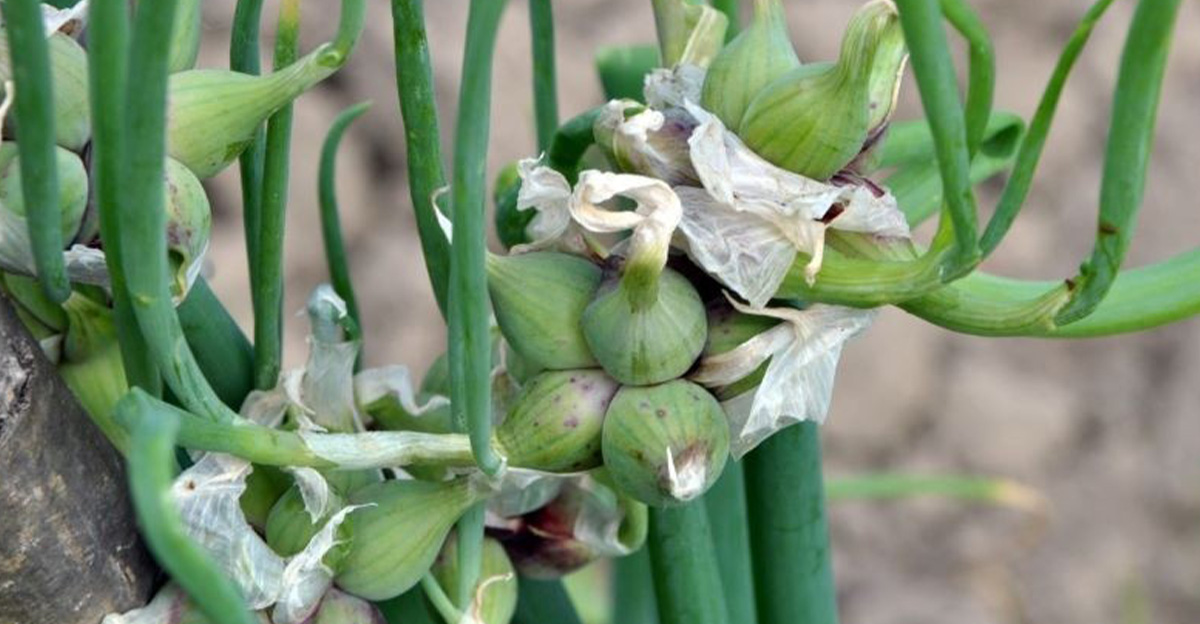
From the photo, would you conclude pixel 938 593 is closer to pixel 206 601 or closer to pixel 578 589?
pixel 578 589

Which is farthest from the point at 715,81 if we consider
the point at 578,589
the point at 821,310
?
the point at 578,589

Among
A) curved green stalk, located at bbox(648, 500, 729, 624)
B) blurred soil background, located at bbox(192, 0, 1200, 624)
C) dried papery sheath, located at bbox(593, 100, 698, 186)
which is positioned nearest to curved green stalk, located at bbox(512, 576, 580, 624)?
curved green stalk, located at bbox(648, 500, 729, 624)

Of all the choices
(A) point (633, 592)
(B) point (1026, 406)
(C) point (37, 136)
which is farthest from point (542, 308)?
(B) point (1026, 406)

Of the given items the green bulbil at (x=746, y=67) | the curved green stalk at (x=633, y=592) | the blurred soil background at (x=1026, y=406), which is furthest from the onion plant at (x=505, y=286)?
the blurred soil background at (x=1026, y=406)

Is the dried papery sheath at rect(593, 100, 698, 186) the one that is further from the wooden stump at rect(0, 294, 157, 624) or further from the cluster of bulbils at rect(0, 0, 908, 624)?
the wooden stump at rect(0, 294, 157, 624)

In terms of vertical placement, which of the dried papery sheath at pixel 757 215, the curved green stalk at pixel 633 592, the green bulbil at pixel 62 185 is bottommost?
the curved green stalk at pixel 633 592

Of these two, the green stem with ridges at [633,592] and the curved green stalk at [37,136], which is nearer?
the curved green stalk at [37,136]

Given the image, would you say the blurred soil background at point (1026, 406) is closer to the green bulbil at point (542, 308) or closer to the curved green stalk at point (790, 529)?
the curved green stalk at point (790, 529)
